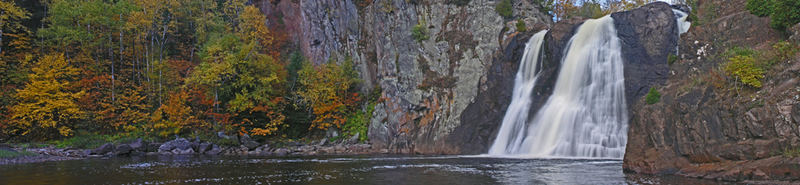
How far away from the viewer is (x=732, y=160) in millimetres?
13320

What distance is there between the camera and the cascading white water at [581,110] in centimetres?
2469

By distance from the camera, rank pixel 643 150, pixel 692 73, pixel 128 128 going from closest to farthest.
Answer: pixel 643 150, pixel 692 73, pixel 128 128

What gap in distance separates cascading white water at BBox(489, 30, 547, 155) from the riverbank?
936 cm

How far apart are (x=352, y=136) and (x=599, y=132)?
19.7m

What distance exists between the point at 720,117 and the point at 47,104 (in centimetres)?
4020

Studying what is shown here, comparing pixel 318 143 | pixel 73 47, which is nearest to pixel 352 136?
pixel 318 143

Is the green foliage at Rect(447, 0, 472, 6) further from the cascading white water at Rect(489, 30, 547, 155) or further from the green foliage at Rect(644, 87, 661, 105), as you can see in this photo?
the green foliage at Rect(644, 87, 661, 105)

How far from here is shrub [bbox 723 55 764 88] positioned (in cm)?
1425

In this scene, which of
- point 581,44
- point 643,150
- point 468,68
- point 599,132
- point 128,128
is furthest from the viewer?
point 128,128

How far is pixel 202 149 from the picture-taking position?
35094 millimetres

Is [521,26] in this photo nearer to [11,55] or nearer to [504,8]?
[504,8]

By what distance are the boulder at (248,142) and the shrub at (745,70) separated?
99.3ft

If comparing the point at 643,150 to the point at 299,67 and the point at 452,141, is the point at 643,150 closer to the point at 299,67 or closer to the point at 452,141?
the point at 452,141

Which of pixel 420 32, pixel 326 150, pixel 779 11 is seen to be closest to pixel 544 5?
pixel 420 32
